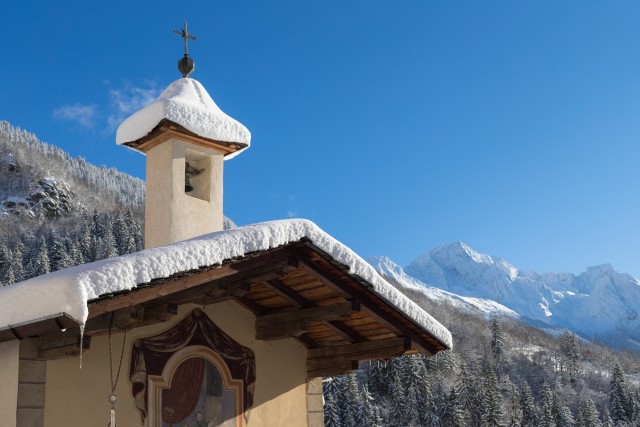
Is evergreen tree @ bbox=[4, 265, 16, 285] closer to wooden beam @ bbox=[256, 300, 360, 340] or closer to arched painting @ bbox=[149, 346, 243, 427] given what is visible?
wooden beam @ bbox=[256, 300, 360, 340]

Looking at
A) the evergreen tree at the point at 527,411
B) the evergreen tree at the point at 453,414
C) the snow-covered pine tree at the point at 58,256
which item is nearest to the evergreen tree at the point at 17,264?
the snow-covered pine tree at the point at 58,256

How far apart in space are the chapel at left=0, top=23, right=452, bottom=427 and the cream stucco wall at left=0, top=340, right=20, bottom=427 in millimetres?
13

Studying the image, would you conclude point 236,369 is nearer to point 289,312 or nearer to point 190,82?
point 289,312

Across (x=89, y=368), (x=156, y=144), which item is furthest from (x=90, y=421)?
(x=156, y=144)

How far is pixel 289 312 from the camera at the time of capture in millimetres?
Answer: 9188

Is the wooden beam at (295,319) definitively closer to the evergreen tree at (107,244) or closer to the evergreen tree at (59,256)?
→ the evergreen tree at (107,244)

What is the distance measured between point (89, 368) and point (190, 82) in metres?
4.83

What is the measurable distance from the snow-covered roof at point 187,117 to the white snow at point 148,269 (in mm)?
3255

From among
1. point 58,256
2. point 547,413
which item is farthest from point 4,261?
point 547,413

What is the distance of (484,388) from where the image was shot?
85000mm

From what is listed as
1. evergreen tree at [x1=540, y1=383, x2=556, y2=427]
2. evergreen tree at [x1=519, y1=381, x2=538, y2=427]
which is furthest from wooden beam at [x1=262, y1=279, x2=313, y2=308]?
evergreen tree at [x1=519, y1=381, x2=538, y2=427]

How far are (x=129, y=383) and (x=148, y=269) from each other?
2.18 meters

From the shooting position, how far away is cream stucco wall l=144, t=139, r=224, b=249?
401 inches

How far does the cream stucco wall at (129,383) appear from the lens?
7410 mm
